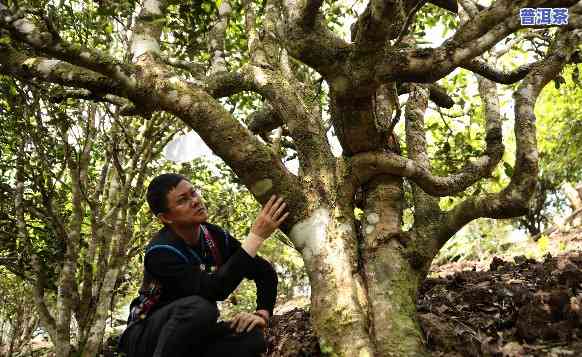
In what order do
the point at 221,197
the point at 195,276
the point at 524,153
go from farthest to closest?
the point at 221,197 < the point at 524,153 < the point at 195,276

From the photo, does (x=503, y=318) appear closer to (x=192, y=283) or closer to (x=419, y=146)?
(x=419, y=146)

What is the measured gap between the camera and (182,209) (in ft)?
10.2

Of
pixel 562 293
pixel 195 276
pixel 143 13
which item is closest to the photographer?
pixel 195 276

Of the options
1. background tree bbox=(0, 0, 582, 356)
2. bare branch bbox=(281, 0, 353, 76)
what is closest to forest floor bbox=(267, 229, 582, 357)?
background tree bbox=(0, 0, 582, 356)

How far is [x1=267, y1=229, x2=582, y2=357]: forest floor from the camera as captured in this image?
114 inches

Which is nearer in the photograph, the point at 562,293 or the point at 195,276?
the point at 195,276

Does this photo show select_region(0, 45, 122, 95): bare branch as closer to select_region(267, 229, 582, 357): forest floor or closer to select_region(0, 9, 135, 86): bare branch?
select_region(0, 9, 135, 86): bare branch

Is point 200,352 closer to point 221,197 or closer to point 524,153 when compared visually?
point 524,153

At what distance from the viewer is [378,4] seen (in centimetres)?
258

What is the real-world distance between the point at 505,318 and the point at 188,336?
96.6 inches

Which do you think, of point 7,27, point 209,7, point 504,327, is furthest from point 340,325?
point 209,7

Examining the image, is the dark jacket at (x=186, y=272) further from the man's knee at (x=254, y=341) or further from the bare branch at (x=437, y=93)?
the bare branch at (x=437, y=93)

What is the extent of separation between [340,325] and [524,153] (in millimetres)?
1963

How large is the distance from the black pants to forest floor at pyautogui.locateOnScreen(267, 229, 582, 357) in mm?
720
